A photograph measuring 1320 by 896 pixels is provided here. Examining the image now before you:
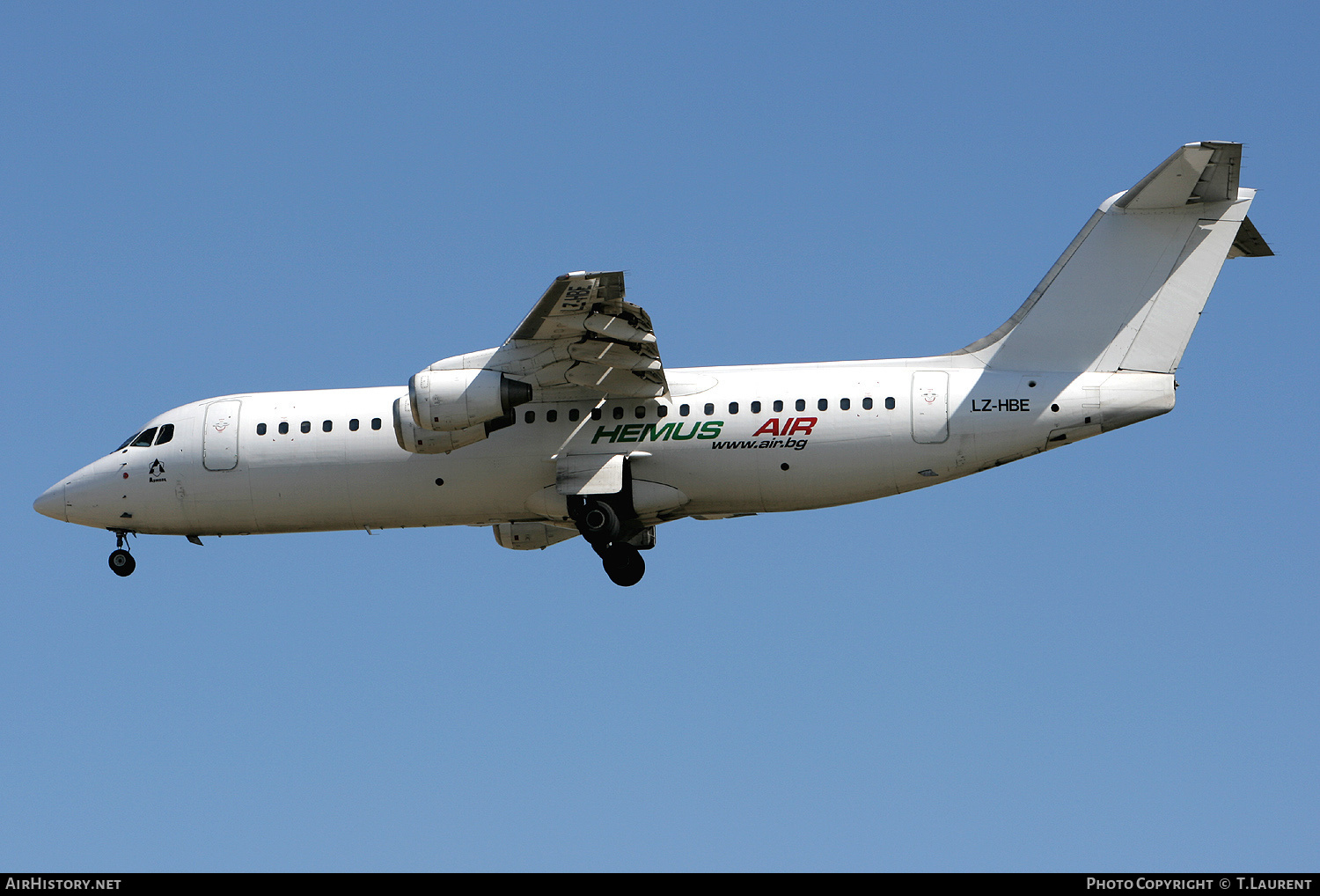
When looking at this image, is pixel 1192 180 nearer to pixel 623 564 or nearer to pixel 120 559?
pixel 623 564

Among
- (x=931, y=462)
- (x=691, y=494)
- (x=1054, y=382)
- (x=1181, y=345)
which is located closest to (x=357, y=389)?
(x=691, y=494)

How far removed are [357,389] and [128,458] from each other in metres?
3.51

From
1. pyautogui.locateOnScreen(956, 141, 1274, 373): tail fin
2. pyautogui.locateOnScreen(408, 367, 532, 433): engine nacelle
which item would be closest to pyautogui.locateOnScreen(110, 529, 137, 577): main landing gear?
pyautogui.locateOnScreen(408, 367, 532, 433): engine nacelle

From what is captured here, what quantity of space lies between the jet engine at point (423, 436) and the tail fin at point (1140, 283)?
6759mm

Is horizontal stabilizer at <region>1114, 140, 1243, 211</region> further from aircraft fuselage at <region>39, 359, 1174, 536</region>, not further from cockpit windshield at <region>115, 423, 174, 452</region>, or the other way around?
cockpit windshield at <region>115, 423, 174, 452</region>

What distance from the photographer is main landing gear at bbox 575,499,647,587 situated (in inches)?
822

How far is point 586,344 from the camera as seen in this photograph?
2005 centimetres

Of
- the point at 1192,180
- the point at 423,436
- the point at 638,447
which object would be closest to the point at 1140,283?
the point at 1192,180

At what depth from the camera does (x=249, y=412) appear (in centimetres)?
2230

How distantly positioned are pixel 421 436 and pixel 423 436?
34 mm

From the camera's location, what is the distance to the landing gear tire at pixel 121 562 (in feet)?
76.1

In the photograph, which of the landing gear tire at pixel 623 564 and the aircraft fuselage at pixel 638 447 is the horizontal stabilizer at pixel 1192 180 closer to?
the aircraft fuselage at pixel 638 447

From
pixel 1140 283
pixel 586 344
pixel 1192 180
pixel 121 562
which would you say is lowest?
pixel 121 562

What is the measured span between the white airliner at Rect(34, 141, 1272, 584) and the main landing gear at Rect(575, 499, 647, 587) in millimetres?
28
